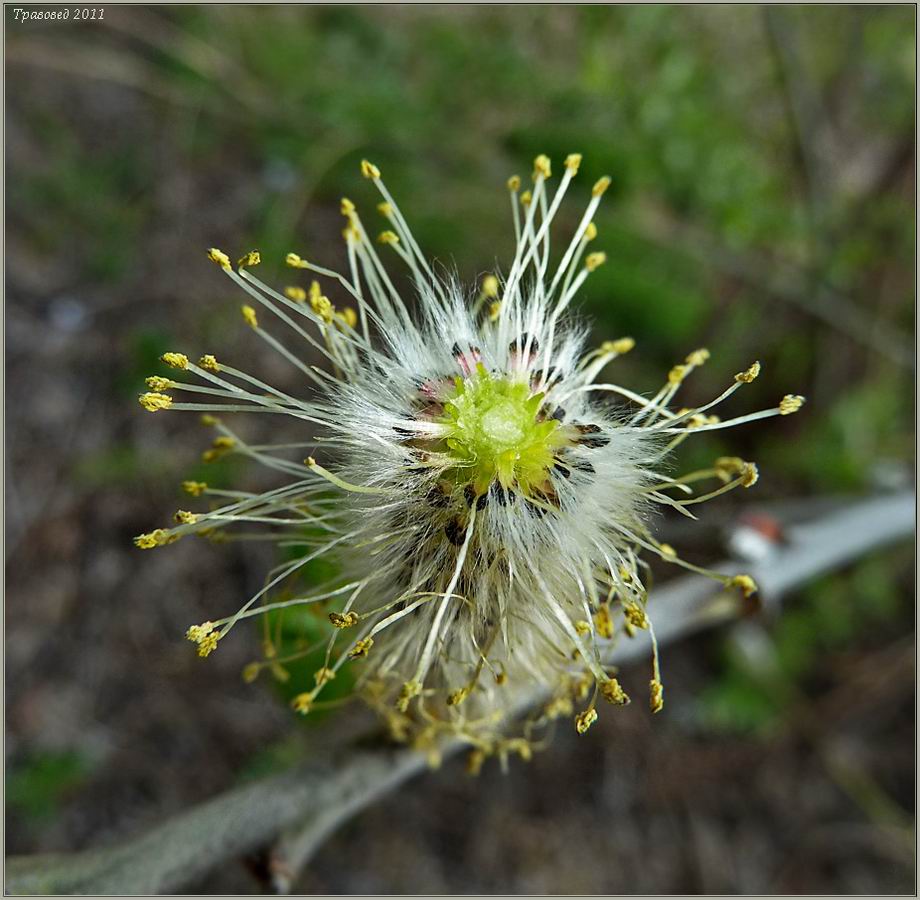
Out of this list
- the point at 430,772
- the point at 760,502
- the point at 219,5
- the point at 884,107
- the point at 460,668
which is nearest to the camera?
the point at 460,668

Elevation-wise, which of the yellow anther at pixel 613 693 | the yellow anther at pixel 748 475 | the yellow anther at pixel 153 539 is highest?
the yellow anther at pixel 748 475

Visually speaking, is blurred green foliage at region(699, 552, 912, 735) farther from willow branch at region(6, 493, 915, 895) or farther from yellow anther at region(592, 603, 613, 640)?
yellow anther at region(592, 603, 613, 640)

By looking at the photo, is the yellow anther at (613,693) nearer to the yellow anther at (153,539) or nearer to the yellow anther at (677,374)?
the yellow anther at (677,374)

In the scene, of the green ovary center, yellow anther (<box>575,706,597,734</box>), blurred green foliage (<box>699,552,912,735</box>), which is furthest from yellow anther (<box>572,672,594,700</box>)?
blurred green foliage (<box>699,552,912,735</box>)

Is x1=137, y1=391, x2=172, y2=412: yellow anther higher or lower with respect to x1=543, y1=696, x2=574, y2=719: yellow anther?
higher

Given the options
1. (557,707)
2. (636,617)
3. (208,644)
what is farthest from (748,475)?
(208,644)

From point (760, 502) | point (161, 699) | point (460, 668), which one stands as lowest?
point (460, 668)

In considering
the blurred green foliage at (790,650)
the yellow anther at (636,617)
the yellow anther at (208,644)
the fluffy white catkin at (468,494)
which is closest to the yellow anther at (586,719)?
the fluffy white catkin at (468,494)

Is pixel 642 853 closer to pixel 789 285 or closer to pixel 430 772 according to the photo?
pixel 430 772

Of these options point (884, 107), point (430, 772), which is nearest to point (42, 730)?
point (430, 772)
